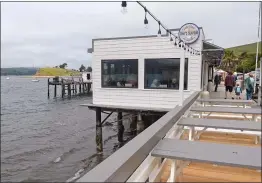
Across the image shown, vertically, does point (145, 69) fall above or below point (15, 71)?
above

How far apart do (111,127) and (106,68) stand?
840 cm

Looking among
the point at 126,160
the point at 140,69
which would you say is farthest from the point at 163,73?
the point at 126,160

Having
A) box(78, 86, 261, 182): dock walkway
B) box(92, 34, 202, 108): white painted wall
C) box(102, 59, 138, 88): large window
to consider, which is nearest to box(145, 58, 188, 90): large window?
box(92, 34, 202, 108): white painted wall

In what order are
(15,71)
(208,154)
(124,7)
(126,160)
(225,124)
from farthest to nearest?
(124,7) → (225,124) → (208,154) → (126,160) → (15,71)

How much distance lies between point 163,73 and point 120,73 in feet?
6.32

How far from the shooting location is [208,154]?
91.4 inches

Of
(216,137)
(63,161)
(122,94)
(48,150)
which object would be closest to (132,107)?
(122,94)

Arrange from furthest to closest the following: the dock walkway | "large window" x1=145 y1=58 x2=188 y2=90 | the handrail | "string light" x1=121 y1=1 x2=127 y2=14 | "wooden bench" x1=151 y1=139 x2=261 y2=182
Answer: "large window" x1=145 y1=58 x2=188 y2=90
"string light" x1=121 y1=1 x2=127 y2=14
"wooden bench" x1=151 y1=139 x2=261 y2=182
the dock walkway
the handrail

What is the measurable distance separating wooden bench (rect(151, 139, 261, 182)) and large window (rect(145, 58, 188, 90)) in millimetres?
7915

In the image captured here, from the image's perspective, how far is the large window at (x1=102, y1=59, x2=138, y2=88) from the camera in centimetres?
1102

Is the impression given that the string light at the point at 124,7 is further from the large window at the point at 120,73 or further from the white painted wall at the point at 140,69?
the large window at the point at 120,73

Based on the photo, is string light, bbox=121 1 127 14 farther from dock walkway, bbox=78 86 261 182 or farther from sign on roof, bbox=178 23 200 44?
sign on roof, bbox=178 23 200 44

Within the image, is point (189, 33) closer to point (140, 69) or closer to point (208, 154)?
point (140, 69)

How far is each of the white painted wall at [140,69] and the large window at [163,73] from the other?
0.18 metres
